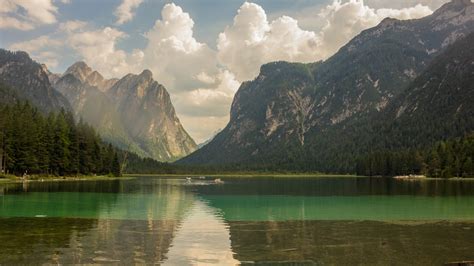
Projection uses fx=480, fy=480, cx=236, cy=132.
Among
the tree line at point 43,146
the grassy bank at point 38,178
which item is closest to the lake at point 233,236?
the grassy bank at point 38,178

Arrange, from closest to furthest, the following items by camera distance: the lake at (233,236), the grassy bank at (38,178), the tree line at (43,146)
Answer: the lake at (233,236)
the grassy bank at (38,178)
the tree line at (43,146)

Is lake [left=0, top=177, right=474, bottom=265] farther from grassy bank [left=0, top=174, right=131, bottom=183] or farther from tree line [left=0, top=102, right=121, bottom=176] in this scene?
tree line [left=0, top=102, right=121, bottom=176]

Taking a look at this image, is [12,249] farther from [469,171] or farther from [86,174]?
[469,171]

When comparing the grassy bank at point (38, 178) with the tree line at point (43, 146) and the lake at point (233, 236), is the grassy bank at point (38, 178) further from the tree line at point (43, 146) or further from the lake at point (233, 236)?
the lake at point (233, 236)

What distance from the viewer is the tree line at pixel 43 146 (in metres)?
134

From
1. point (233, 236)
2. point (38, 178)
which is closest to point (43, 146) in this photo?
point (38, 178)

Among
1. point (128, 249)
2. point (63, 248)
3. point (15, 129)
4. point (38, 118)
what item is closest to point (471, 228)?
point (128, 249)

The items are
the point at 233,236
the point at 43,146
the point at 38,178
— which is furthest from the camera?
the point at 43,146

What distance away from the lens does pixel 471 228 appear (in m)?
40.8

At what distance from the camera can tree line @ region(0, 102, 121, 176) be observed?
134 meters

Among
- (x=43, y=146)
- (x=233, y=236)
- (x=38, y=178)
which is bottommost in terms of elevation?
(x=233, y=236)

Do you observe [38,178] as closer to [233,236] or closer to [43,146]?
[43,146]

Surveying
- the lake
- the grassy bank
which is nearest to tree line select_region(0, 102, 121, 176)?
the grassy bank

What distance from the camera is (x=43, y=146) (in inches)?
5615
